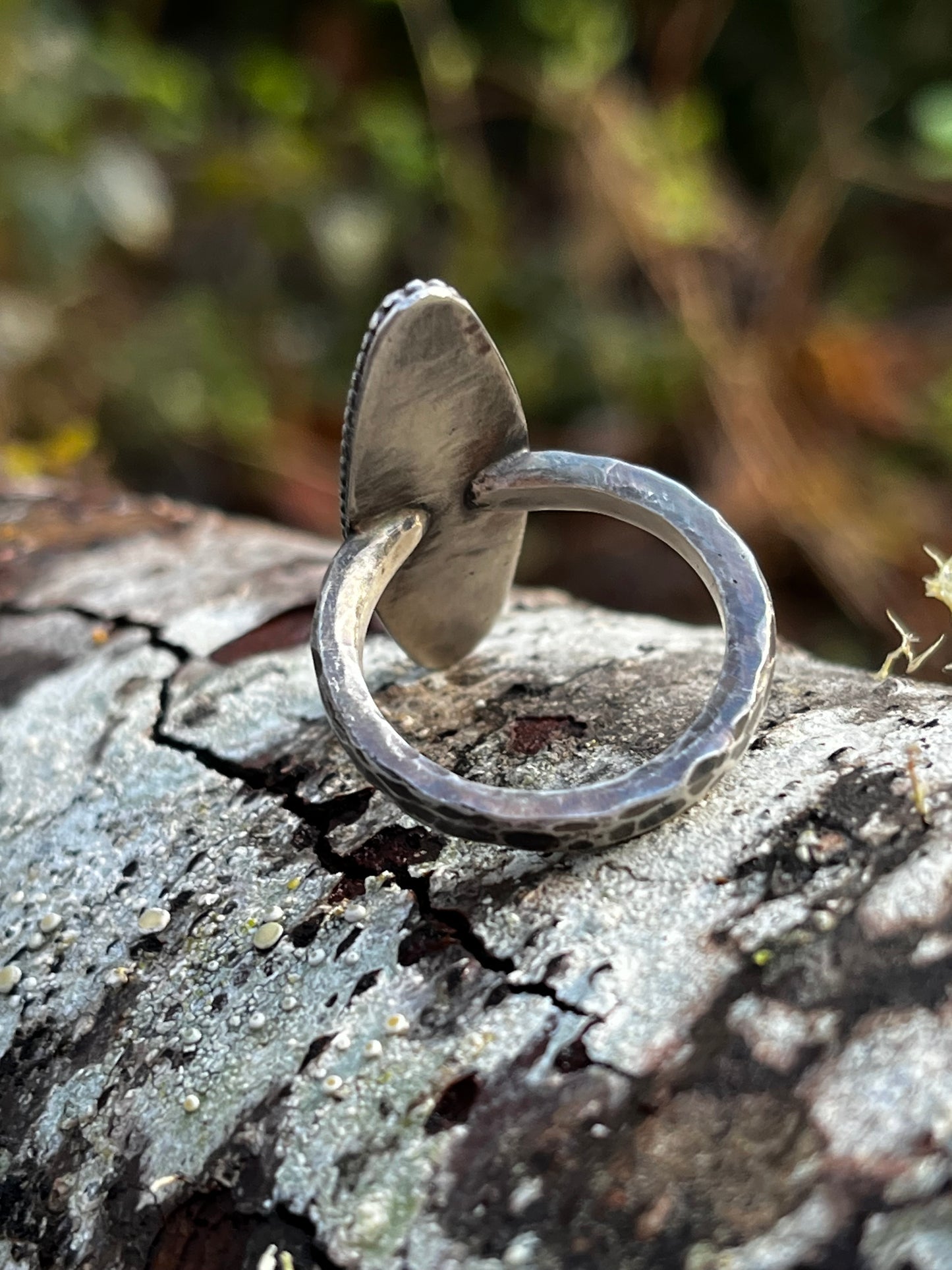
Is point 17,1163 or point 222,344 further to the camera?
point 222,344

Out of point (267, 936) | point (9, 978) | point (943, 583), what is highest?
point (943, 583)

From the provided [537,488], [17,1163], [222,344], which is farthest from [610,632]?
[222,344]

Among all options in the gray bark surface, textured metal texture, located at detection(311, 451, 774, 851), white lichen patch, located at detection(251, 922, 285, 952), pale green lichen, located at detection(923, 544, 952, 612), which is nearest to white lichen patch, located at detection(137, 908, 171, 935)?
the gray bark surface

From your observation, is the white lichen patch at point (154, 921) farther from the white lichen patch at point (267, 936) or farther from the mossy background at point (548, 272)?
the mossy background at point (548, 272)

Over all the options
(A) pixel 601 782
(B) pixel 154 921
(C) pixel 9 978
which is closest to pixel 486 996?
(A) pixel 601 782

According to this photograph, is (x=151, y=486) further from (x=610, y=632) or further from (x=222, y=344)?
(x=610, y=632)

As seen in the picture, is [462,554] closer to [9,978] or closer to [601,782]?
[601,782]
